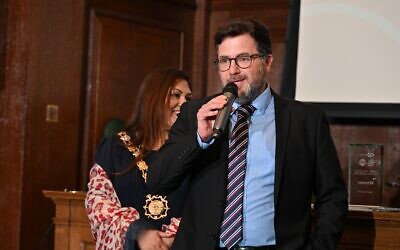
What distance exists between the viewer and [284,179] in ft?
8.20

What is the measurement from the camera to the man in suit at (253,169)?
2459 mm

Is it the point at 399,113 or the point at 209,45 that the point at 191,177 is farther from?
the point at 209,45

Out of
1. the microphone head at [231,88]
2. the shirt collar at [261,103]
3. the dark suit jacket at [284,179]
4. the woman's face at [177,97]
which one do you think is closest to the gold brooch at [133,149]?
the woman's face at [177,97]

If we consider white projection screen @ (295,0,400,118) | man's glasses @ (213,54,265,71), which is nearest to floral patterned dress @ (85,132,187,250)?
man's glasses @ (213,54,265,71)

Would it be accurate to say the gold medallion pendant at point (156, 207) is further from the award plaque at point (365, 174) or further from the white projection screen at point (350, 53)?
the white projection screen at point (350, 53)

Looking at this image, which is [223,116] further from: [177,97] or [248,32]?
[177,97]

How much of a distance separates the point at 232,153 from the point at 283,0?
3305mm

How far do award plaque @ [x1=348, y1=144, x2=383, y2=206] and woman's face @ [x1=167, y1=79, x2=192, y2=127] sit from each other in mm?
865

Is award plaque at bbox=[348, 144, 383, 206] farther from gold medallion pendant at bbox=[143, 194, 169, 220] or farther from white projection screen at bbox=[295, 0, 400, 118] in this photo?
gold medallion pendant at bbox=[143, 194, 169, 220]

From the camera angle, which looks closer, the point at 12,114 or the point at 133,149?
the point at 133,149

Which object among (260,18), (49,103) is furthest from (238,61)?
(260,18)

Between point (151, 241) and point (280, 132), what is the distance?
0.72 metres

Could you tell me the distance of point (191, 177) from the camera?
2566mm

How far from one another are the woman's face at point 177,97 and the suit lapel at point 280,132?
0.83 m
